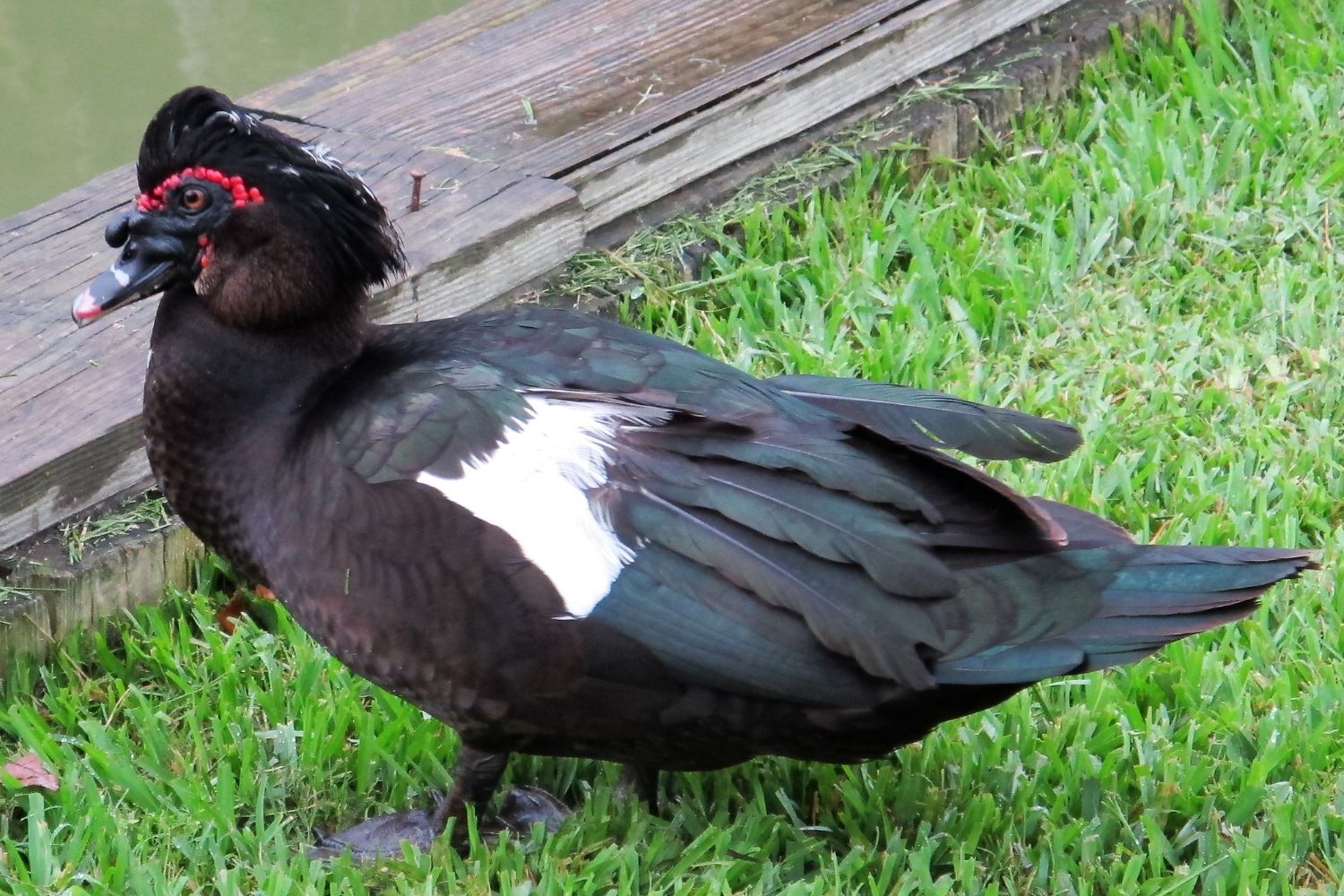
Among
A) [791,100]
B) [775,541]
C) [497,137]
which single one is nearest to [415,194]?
[497,137]

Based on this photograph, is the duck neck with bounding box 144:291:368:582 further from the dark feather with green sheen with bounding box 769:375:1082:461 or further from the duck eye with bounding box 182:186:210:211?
the dark feather with green sheen with bounding box 769:375:1082:461

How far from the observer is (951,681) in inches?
97.7

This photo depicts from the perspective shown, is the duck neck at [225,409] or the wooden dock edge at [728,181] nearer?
the duck neck at [225,409]

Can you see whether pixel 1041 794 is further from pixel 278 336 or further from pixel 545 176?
pixel 545 176

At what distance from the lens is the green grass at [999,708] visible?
2.71m

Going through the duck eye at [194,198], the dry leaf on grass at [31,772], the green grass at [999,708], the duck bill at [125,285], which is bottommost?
the green grass at [999,708]

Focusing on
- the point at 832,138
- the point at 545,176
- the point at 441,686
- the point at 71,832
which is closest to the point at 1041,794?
the point at 441,686

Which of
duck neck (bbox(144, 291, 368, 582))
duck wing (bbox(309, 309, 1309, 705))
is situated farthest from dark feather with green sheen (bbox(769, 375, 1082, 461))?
duck neck (bbox(144, 291, 368, 582))

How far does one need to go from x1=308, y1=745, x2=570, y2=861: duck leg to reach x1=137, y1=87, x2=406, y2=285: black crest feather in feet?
2.80

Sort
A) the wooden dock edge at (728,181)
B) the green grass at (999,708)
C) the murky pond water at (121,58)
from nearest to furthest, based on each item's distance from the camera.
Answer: the green grass at (999,708) < the wooden dock edge at (728,181) < the murky pond water at (121,58)

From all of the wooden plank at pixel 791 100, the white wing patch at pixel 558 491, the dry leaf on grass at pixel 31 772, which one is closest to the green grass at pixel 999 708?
the dry leaf on grass at pixel 31 772

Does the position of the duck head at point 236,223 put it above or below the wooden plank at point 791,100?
above

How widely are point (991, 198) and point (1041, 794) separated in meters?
2.14

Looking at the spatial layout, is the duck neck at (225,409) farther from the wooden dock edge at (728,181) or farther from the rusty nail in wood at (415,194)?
the rusty nail in wood at (415,194)
